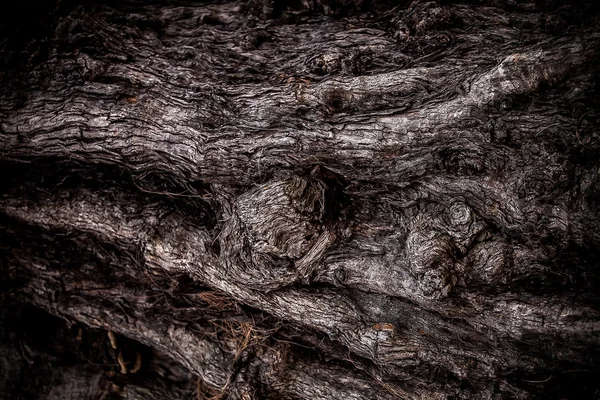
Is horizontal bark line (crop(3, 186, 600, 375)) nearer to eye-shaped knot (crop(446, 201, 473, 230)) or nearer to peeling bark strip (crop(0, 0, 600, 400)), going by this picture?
peeling bark strip (crop(0, 0, 600, 400))

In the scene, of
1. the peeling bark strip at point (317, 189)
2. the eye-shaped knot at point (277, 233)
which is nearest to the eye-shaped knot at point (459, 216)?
the peeling bark strip at point (317, 189)

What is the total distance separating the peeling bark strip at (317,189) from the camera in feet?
9.43

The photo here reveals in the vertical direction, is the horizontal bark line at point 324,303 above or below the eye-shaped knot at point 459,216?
below

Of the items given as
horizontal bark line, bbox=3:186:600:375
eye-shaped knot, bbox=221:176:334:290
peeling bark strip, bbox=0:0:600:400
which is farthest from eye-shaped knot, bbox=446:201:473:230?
eye-shaped knot, bbox=221:176:334:290

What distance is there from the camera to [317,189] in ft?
10.5

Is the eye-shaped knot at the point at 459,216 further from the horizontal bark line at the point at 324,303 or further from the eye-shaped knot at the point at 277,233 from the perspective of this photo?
the eye-shaped knot at the point at 277,233

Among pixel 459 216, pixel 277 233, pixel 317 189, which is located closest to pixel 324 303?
pixel 277 233

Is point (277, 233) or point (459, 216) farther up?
point (459, 216)

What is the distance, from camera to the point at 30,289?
14.3 ft

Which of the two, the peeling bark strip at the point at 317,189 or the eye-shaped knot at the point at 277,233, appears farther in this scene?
the eye-shaped knot at the point at 277,233

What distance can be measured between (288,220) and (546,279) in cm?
161

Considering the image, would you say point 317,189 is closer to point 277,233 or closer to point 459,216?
point 277,233

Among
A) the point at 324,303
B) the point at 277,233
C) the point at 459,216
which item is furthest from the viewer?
the point at 324,303

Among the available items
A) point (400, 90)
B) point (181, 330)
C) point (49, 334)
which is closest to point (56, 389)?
point (49, 334)
